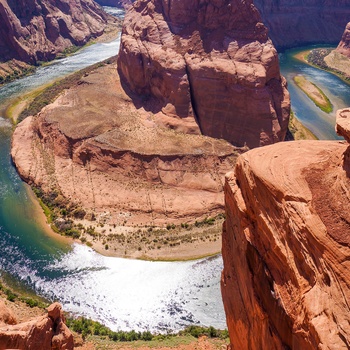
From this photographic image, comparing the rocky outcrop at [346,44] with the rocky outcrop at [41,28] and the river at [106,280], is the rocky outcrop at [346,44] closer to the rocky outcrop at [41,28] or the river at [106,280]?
the rocky outcrop at [41,28]

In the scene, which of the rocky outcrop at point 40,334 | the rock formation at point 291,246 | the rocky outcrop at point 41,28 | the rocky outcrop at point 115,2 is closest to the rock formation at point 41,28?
the rocky outcrop at point 41,28

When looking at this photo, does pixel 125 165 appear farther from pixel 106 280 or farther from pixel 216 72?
pixel 216 72

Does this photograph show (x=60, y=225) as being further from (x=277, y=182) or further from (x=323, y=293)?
(x=323, y=293)

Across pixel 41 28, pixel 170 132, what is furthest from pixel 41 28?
pixel 170 132

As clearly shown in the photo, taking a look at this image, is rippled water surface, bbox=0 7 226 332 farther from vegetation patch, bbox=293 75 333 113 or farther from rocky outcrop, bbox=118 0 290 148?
vegetation patch, bbox=293 75 333 113

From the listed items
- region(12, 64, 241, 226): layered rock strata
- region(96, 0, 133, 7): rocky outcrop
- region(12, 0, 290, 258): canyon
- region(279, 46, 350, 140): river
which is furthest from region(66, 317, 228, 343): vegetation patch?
region(96, 0, 133, 7): rocky outcrop

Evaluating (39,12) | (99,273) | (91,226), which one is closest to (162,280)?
(99,273)
